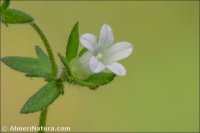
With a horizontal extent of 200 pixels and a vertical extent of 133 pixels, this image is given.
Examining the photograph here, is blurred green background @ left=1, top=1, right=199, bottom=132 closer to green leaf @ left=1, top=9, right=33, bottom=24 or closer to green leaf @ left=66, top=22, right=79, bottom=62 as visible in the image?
green leaf @ left=66, top=22, right=79, bottom=62

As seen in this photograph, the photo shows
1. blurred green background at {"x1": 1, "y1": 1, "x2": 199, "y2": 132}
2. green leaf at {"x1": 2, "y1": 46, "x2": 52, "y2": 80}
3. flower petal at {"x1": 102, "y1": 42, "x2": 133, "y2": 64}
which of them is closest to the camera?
green leaf at {"x1": 2, "y1": 46, "x2": 52, "y2": 80}

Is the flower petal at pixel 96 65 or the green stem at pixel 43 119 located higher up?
the flower petal at pixel 96 65

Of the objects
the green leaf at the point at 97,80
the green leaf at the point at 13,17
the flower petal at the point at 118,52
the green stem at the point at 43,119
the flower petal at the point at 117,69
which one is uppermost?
the green leaf at the point at 13,17

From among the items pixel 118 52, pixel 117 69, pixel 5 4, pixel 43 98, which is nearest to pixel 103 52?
pixel 118 52

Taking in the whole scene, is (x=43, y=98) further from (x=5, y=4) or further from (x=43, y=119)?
(x=5, y=4)

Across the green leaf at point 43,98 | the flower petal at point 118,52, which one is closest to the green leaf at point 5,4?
the green leaf at point 43,98

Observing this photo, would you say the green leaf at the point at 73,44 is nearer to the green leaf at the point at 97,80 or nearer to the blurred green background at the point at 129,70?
the green leaf at the point at 97,80

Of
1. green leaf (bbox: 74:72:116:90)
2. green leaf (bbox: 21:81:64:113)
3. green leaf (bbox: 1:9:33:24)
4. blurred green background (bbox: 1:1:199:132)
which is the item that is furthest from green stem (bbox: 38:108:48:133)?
blurred green background (bbox: 1:1:199:132)
